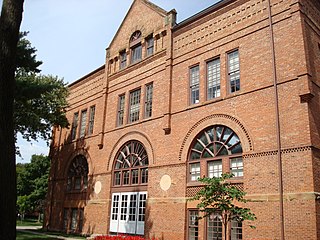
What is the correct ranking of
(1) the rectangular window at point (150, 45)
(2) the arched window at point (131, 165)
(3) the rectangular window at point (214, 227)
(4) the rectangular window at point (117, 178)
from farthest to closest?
(4) the rectangular window at point (117, 178) → (1) the rectangular window at point (150, 45) → (2) the arched window at point (131, 165) → (3) the rectangular window at point (214, 227)

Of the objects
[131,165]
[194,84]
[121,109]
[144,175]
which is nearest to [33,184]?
[121,109]

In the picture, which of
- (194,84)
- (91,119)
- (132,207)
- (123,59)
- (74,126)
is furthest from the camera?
(74,126)

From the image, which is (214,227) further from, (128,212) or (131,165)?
(131,165)

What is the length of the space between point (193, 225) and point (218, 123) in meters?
5.25

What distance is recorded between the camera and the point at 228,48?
1761 cm

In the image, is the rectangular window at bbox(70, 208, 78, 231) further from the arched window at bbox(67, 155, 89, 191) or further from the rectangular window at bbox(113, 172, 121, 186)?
the rectangular window at bbox(113, 172, 121, 186)

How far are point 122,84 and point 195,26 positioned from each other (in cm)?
748

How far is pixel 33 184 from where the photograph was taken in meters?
45.4

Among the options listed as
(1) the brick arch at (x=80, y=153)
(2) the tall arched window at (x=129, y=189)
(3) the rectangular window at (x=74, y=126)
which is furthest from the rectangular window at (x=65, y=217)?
(2) the tall arched window at (x=129, y=189)

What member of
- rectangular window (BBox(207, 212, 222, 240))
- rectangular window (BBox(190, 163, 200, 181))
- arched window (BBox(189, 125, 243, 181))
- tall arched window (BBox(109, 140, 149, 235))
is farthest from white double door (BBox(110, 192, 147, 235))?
rectangular window (BBox(207, 212, 222, 240))

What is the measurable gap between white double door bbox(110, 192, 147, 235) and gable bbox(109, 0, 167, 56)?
10919 millimetres

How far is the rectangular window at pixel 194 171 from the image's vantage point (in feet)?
57.5

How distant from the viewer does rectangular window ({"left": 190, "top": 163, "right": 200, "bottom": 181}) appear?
17.5m

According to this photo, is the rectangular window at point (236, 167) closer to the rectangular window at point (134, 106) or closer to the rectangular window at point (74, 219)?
the rectangular window at point (134, 106)
